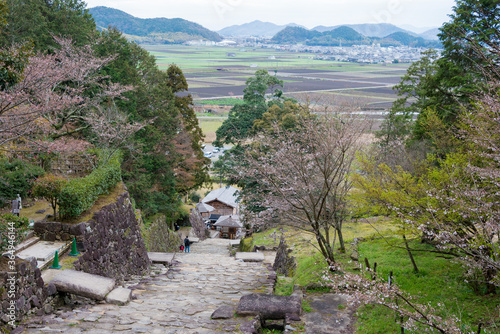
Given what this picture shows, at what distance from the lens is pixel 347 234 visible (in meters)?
17.9

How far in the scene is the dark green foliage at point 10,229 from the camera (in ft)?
19.6

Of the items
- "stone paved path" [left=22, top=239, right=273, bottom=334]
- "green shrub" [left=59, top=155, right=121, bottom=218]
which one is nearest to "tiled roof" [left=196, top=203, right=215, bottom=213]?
"stone paved path" [left=22, top=239, right=273, bottom=334]

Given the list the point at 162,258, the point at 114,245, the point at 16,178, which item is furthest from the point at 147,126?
the point at 114,245

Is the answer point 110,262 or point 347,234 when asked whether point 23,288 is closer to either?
point 110,262

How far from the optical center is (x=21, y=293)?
19.0ft

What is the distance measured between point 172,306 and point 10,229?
3.33 meters

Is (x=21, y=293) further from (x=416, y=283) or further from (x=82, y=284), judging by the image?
(x=416, y=283)

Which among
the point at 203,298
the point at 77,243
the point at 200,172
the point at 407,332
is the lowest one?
the point at 200,172

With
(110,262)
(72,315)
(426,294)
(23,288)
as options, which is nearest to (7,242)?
(23,288)

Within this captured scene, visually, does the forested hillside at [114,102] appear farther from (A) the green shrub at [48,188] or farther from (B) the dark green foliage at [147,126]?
(A) the green shrub at [48,188]

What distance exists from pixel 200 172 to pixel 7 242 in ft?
78.5

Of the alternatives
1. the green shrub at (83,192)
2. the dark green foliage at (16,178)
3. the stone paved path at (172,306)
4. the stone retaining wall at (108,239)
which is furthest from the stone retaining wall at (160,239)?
the green shrub at (83,192)

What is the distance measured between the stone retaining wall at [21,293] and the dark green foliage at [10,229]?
273 mm

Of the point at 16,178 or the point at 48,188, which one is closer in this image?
the point at 48,188
